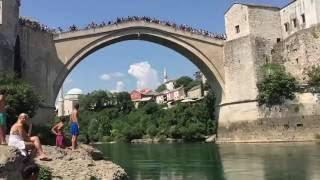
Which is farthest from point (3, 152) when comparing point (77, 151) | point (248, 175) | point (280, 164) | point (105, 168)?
point (280, 164)

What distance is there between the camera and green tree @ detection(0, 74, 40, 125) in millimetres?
18197

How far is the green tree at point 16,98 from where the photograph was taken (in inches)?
716

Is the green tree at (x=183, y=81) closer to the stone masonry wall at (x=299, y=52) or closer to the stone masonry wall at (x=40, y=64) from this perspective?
the stone masonry wall at (x=299, y=52)

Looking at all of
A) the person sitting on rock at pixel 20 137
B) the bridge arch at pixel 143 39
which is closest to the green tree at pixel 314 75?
the bridge arch at pixel 143 39

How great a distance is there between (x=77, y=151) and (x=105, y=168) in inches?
60.5

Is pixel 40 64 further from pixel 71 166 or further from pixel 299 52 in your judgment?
pixel 71 166

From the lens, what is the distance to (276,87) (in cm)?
2855

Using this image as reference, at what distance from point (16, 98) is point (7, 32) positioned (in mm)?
5812

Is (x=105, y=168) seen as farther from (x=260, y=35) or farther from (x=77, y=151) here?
(x=260, y=35)

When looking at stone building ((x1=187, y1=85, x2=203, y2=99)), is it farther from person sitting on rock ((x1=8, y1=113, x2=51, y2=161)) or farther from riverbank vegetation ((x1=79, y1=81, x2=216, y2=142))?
person sitting on rock ((x1=8, y1=113, x2=51, y2=161))

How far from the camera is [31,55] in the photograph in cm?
2633

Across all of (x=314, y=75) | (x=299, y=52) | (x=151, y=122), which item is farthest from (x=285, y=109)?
(x=151, y=122)

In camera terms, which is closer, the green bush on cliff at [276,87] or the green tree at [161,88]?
the green bush on cliff at [276,87]

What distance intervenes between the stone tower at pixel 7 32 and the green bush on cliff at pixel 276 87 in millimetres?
14954
